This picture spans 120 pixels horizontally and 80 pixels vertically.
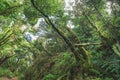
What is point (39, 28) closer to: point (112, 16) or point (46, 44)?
point (46, 44)

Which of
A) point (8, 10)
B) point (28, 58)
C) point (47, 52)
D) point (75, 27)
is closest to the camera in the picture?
point (8, 10)

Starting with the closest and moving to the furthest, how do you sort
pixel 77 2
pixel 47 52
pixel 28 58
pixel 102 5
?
pixel 102 5 → pixel 77 2 → pixel 47 52 → pixel 28 58

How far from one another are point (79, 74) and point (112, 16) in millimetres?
5498

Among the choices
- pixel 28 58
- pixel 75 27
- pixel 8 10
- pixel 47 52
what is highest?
pixel 8 10

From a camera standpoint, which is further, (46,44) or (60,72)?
(46,44)

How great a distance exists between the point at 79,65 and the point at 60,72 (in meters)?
1.35

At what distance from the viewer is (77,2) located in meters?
16.7

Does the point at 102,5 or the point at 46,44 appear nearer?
the point at 102,5

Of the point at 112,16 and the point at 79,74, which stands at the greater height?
the point at 112,16

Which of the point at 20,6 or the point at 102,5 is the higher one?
the point at 20,6

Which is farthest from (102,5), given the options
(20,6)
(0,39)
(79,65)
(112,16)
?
(0,39)

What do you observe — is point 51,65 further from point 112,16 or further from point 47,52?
point 112,16

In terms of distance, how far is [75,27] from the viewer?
21422 millimetres

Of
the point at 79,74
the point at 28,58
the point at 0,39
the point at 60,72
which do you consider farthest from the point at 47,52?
the point at 28,58
